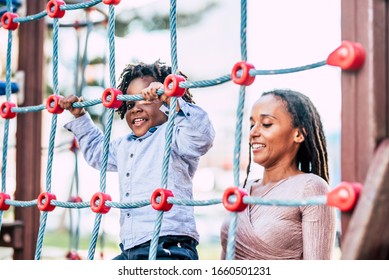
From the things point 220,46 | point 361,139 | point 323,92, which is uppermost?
point 220,46

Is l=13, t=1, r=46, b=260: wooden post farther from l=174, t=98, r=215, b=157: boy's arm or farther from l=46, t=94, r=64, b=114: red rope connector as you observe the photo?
l=174, t=98, r=215, b=157: boy's arm

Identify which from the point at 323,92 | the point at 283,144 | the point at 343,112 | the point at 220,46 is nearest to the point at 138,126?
the point at 283,144

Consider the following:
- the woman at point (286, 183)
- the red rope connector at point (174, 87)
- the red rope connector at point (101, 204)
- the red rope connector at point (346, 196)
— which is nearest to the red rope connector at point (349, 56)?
the red rope connector at point (346, 196)

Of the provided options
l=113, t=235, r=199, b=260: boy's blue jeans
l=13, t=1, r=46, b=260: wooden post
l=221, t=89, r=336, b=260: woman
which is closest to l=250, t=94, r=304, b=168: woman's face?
l=221, t=89, r=336, b=260: woman

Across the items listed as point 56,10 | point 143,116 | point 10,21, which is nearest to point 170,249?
point 143,116

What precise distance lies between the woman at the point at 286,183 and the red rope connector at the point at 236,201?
1.07 ft

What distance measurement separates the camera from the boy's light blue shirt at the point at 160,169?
1299mm

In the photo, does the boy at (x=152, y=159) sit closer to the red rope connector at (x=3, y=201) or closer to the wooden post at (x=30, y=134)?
the red rope connector at (x=3, y=201)

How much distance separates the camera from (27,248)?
1.83m

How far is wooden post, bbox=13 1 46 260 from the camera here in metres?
1.83

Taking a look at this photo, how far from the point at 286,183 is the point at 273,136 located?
101 millimetres

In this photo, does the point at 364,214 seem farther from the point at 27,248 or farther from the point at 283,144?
the point at 27,248

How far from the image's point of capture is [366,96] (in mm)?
778
